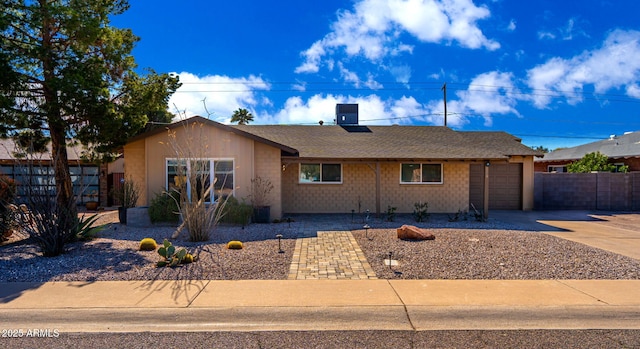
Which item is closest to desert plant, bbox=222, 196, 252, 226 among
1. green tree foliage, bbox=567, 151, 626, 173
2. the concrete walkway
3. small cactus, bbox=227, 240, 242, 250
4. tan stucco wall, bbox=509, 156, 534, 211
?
small cactus, bbox=227, 240, 242, 250

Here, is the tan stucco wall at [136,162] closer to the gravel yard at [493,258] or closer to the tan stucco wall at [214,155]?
the tan stucco wall at [214,155]

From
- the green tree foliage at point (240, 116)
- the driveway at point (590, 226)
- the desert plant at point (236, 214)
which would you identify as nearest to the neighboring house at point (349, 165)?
the desert plant at point (236, 214)

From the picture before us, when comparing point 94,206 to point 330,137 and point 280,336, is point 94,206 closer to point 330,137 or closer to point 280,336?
point 330,137

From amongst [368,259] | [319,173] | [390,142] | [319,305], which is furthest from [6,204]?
[390,142]

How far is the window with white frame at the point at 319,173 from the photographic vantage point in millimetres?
15320

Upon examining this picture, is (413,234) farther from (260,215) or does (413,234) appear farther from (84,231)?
(84,231)

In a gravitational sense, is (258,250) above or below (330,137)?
below

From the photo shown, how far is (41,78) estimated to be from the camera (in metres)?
9.78

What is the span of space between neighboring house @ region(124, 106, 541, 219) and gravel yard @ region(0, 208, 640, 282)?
306 cm

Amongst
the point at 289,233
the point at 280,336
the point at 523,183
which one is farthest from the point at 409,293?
the point at 523,183

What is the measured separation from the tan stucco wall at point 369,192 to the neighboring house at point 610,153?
12.4 m

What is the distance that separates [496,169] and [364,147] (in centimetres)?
638

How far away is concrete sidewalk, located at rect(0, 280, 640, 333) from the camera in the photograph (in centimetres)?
448

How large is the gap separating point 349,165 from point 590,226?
8.62 metres
